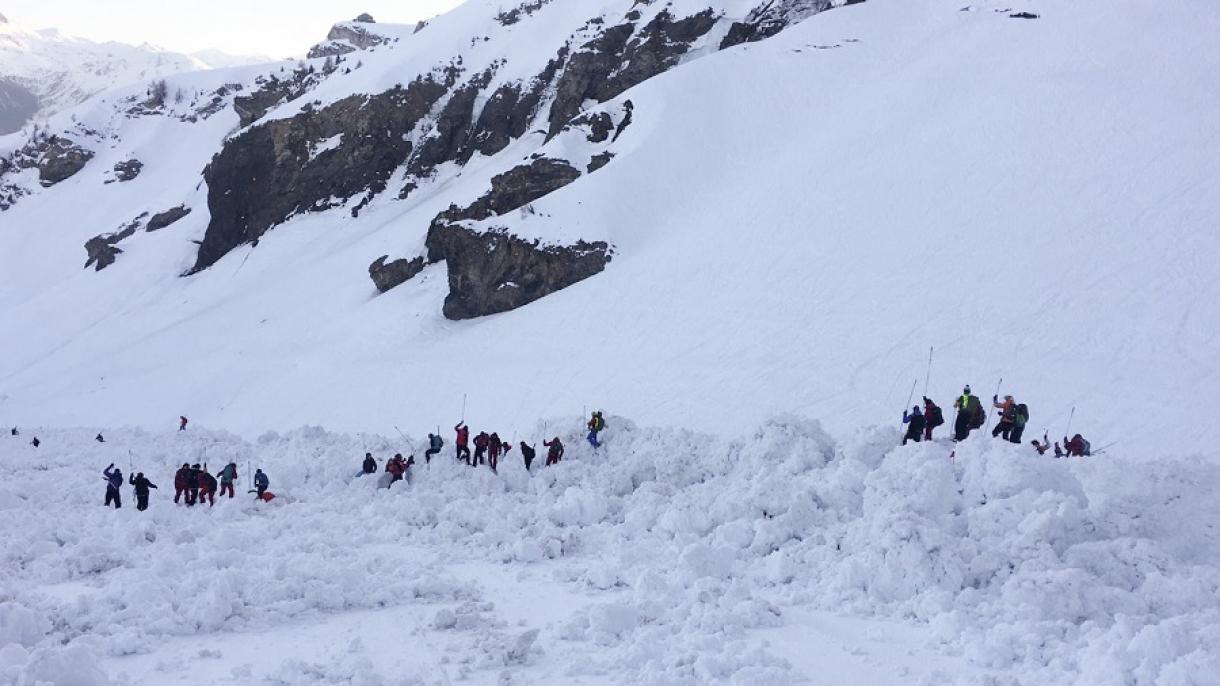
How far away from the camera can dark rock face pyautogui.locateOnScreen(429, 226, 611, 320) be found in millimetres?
31953

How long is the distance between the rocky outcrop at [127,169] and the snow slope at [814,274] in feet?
95.4

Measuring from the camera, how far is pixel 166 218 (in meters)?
61.1

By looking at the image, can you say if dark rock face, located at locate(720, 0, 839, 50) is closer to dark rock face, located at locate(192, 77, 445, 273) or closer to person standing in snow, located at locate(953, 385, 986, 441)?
dark rock face, located at locate(192, 77, 445, 273)

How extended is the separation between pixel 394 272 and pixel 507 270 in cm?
853

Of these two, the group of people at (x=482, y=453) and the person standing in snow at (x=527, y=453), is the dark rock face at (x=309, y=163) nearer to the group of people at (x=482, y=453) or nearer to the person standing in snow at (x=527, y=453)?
the group of people at (x=482, y=453)

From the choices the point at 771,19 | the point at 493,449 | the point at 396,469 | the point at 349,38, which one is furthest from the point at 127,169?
the point at 493,449

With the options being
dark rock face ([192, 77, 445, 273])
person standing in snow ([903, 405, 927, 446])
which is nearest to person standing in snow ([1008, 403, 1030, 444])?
person standing in snow ([903, 405, 927, 446])

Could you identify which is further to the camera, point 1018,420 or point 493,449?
point 493,449

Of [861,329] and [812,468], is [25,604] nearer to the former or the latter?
[812,468]

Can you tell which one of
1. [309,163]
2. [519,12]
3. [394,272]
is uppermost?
[519,12]

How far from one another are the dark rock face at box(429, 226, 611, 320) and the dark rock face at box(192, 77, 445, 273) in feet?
74.6

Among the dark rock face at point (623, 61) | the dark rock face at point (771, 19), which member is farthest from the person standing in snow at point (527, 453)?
the dark rock face at point (771, 19)

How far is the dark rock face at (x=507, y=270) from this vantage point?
31953mm

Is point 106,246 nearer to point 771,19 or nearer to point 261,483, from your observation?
point 771,19
